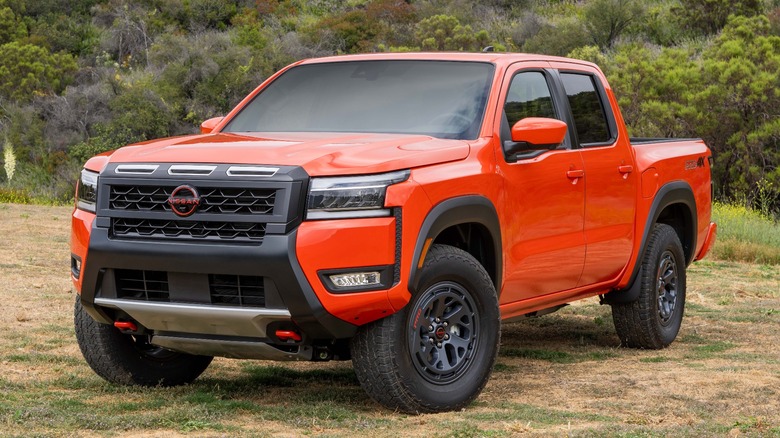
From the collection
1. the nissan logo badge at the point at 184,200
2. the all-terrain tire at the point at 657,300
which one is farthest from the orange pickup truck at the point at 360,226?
the all-terrain tire at the point at 657,300

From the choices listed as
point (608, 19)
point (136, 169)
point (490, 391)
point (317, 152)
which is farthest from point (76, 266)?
point (608, 19)

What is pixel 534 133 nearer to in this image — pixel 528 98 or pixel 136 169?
pixel 528 98

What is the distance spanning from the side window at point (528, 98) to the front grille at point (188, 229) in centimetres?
193

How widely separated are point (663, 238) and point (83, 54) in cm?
4202

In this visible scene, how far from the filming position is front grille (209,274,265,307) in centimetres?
552

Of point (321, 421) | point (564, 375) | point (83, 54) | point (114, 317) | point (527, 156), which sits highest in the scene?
point (527, 156)

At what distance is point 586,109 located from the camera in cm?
786

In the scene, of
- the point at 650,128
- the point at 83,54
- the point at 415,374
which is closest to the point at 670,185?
the point at 415,374

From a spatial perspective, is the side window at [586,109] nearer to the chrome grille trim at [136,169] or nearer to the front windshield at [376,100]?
the front windshield at [376,100]

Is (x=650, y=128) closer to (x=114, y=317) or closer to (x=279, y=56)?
(x=279, y=56)

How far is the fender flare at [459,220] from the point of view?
18.6 ft

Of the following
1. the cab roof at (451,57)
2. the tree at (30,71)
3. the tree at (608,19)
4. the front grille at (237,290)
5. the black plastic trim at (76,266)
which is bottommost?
the tree at (30,71)

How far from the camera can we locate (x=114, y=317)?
6031mm

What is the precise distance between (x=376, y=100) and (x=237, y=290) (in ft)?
5.72
